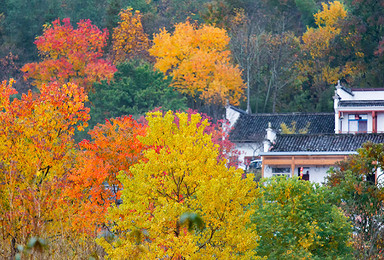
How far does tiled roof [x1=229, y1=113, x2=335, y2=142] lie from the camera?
168 feet

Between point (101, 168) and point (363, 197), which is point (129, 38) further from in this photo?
point (363, 197)

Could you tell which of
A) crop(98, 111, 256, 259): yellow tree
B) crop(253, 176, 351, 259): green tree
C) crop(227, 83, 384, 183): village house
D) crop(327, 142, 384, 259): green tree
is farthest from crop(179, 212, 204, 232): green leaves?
crop(227, 83, 384, 183): village house

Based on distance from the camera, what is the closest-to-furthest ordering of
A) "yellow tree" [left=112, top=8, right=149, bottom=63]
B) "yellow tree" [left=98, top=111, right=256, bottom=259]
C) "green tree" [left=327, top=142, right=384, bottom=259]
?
"yellow tree" [left=98, top=111, right=256, bottom=259] → "green tree" [left=327, top=142, right=384, bottom=259] → "yellow tree" [left=112, top=8, right=149, bottom=63]

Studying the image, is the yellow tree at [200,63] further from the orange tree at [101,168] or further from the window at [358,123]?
the orange tree at [101,168]

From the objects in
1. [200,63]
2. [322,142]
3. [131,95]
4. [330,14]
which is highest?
[330,14]

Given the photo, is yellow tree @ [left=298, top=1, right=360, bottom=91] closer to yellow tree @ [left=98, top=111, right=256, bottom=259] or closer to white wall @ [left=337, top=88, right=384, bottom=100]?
white wall @ [left=337, top=88, right=384, bottom=100]

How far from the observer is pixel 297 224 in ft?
80.2

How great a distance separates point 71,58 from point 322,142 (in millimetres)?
23926

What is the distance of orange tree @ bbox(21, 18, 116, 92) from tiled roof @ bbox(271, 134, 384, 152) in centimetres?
1751

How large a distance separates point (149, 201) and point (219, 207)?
2.45 metres

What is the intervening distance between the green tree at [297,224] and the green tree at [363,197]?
0.97 metres

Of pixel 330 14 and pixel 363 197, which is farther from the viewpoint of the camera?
pixel 330 14

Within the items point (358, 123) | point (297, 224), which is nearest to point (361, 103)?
point (358, 123)

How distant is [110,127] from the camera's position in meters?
30.7
